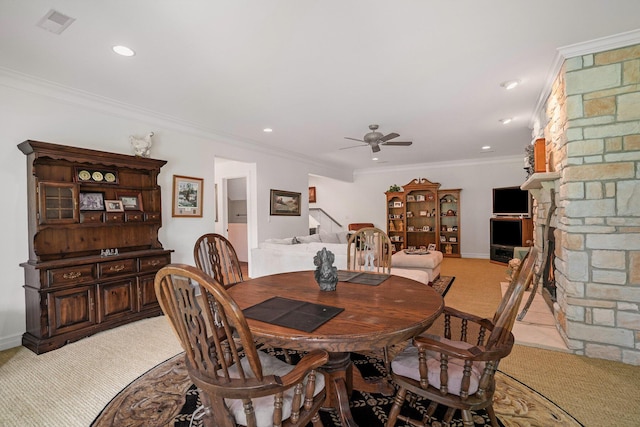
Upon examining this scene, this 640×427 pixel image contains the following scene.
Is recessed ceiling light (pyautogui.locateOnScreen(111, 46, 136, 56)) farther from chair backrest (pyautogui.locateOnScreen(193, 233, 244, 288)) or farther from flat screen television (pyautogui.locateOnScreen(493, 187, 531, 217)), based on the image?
flat screen television (pyautogui.locateOnScreen(493, 187, 531, 217))

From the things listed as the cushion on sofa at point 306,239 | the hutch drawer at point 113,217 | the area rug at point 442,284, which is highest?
the hutch drawer at point 113,217

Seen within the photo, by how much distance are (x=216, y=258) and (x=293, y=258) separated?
7.23ft

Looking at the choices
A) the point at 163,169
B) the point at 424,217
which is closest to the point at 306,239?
the point at 163,169

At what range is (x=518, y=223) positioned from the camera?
6.78 m

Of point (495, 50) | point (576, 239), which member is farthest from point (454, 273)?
point (495, 50)

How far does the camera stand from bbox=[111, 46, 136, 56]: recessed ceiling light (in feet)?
7.88

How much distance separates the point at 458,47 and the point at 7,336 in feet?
15.5

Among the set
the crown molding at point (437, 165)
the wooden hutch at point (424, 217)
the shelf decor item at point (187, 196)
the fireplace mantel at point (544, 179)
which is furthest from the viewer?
the wooden hutch at point (424, 217)

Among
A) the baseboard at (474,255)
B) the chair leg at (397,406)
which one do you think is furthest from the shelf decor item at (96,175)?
the baseboard at (474,255)

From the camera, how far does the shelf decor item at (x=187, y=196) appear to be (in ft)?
13.8

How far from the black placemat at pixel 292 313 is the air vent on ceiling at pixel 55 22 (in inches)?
89.4

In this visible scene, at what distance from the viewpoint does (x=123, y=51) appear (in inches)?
96.5

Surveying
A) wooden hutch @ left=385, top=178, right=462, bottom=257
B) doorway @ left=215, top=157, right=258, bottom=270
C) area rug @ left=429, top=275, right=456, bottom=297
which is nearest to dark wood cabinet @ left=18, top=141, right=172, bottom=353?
doorway @ left=215, top=157, right=258, bottom=270

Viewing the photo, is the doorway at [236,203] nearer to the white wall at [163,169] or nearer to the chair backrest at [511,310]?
the white wall at [163,169]
